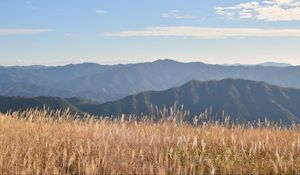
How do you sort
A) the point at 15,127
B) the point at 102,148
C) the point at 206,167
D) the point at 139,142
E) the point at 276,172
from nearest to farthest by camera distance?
the point at 276,172 → the point at 206,167 → the point at 102,148 → the point at 139,142 → the point at 15,127

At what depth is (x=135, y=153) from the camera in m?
6.49

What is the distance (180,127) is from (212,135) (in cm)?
122

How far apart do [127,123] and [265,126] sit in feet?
11.7

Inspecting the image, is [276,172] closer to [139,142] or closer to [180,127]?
[139,142]

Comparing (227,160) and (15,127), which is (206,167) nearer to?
(227,160)

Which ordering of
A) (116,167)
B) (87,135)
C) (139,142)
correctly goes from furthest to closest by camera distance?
(87,135)
(139,142)
(116,167)

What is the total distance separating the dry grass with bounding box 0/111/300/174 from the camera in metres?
5.52

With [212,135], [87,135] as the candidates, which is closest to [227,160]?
[212,135]

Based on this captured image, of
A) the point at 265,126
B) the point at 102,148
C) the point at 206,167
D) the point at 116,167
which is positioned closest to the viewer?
the point at 116,167

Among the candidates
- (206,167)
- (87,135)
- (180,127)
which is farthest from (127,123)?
(206,167)

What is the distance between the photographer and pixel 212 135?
8.59m

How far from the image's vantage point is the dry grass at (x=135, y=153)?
18.1ft

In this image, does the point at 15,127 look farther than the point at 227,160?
Yes

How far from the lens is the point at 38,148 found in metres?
6.79
